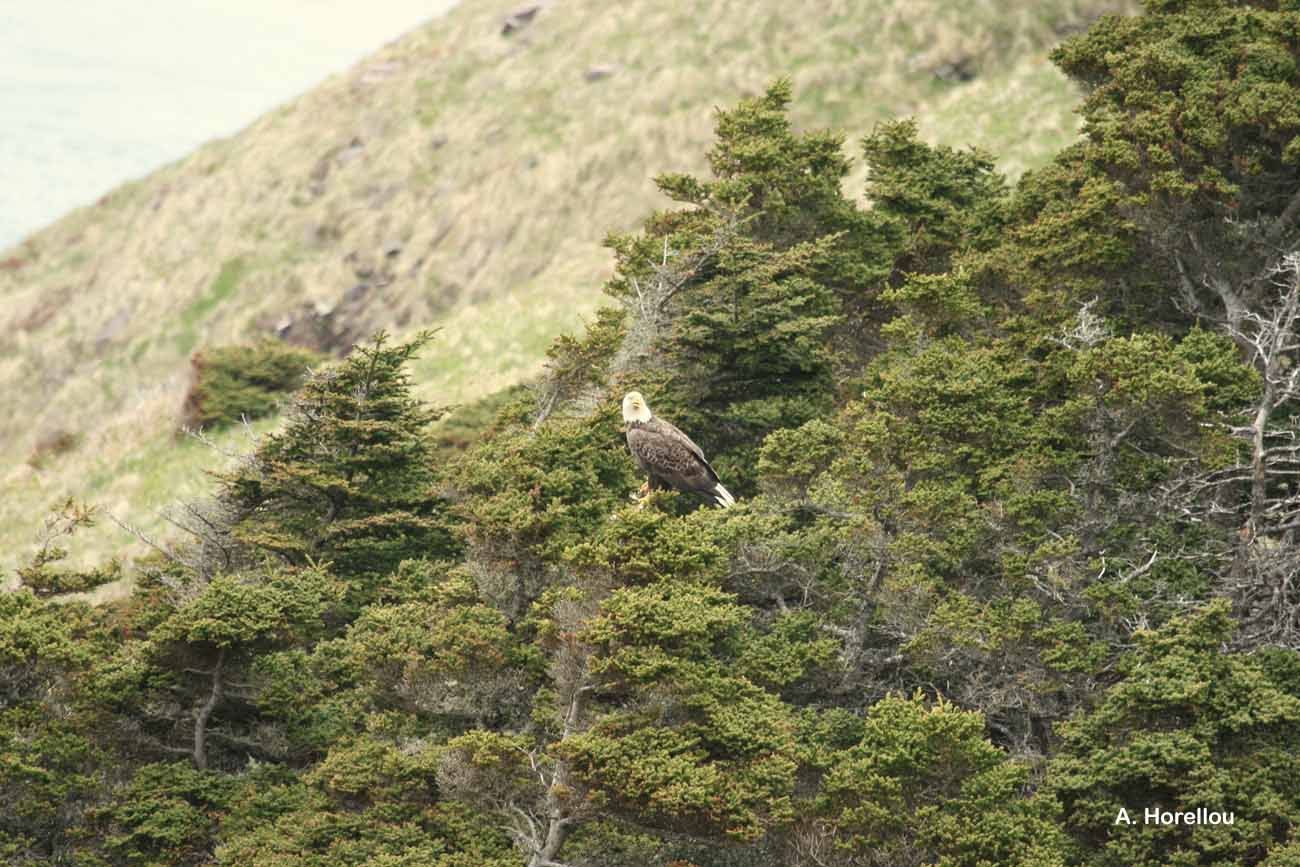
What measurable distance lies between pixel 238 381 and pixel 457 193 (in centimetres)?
2060

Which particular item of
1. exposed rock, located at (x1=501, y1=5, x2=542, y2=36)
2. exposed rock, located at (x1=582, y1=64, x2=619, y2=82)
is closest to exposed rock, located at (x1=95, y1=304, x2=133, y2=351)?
exposed rock, located at (x1=501, y1=5, x2=542, y2=36)

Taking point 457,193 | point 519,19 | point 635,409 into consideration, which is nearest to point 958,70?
point 457,193

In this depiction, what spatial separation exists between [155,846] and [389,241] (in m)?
44.6

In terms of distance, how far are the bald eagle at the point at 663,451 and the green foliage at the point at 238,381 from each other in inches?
971

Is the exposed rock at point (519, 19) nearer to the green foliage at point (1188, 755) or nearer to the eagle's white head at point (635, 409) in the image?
the eagle's white head at point (635, 409)

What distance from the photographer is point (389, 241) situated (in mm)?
56625

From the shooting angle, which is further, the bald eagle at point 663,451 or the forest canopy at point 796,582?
the bald eagle at point 663,451

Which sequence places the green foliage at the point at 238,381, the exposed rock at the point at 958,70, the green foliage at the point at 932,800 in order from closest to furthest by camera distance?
the green foliage at the point at 932,800, the green foliage at the point at 238,381, the exposed rock at the point at 958,70

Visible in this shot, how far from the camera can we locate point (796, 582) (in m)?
16.3

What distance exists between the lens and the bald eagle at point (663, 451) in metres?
14.8

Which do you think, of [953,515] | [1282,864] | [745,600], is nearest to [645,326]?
[745,600]

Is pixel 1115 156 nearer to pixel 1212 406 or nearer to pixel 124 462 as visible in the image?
pixel 1212 406

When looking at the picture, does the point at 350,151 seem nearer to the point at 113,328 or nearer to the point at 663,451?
the point at 113,328

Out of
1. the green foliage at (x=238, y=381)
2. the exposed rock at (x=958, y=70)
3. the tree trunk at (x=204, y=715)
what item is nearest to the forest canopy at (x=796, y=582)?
the tree trunk at (x=204, y=715)
